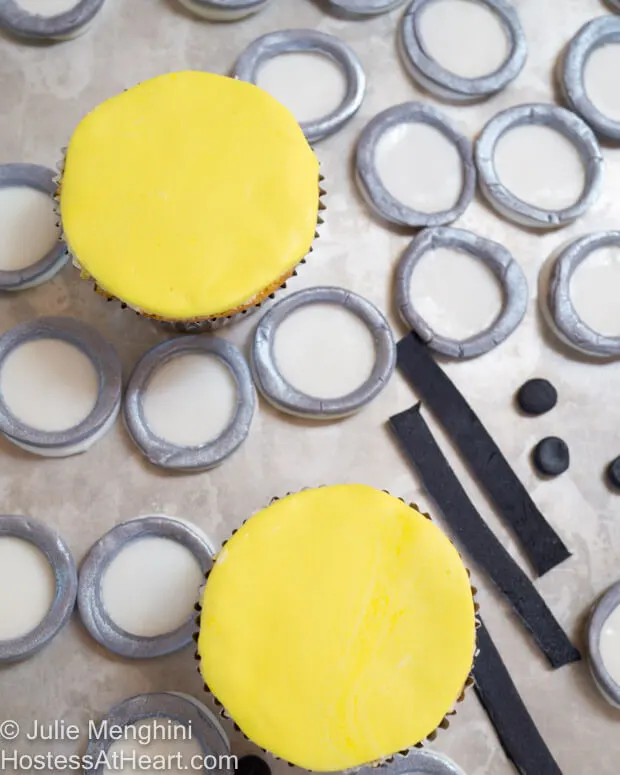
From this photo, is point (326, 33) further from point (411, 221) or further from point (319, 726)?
point (319, 726)

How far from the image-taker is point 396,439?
1762mm

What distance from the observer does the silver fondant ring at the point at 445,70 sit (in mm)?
1892

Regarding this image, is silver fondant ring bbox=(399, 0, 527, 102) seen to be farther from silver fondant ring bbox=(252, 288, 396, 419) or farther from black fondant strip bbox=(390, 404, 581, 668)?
black fondant strip bbox=(390, 404, 581, 668)

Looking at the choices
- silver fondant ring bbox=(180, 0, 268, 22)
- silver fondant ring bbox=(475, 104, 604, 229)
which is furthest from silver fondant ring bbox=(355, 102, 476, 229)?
silver fondant ring bbox=(180, 0, 268, 22)

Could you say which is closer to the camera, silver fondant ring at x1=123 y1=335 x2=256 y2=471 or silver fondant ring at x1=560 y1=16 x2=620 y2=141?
silver fondant ring at x1=123 y1=335 x2=256 y2=471

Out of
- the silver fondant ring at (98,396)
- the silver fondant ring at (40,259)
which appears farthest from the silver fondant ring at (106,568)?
the silver fondant ring at (40,259)

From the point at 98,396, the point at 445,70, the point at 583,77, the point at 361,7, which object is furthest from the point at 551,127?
the point at 98,396

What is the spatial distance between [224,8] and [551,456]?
122cm

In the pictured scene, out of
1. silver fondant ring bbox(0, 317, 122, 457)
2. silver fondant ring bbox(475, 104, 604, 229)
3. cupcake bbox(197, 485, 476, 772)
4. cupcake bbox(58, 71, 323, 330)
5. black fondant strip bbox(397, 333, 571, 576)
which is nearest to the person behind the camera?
cupcake bbox(197, 485, 476, 772)

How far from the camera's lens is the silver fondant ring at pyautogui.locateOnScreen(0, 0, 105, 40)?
1832 mm

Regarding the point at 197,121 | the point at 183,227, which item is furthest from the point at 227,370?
the point at 197,121

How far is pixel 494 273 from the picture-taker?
183 centimetres

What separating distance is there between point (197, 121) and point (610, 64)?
3.48ft

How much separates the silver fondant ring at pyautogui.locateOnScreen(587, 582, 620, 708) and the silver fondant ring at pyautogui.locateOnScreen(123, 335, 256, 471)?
31.0 inches
